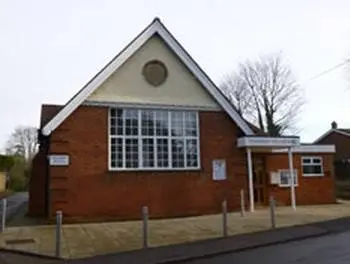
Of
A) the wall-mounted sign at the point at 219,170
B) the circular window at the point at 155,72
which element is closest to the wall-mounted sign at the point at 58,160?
the circular window at the point at 155,72

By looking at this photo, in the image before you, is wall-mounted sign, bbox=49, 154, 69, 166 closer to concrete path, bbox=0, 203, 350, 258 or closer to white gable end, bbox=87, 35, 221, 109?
concrete path, bbox=0, 203, 350, 258

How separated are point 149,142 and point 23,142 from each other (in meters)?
62.3

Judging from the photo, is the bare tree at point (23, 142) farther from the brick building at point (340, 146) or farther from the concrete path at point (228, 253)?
the concrete path at point (228, 253)

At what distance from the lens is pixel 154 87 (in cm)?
2120

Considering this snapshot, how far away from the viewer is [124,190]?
66.2ft

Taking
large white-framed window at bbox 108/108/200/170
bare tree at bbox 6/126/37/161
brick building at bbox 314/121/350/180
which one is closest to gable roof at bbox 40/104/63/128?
large white-framed window at bbox 108/108/200/170

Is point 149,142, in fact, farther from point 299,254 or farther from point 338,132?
point 338,132

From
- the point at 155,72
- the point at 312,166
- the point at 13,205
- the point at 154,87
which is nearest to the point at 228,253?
the point at 154,87

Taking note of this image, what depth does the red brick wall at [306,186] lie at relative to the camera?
2588cm

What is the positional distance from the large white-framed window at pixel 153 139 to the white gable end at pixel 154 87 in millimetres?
509

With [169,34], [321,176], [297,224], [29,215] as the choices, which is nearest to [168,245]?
[297,224]

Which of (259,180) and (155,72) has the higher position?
(155,72)

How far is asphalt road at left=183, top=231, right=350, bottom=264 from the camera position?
10469 millimetres

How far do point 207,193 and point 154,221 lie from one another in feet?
9.95
